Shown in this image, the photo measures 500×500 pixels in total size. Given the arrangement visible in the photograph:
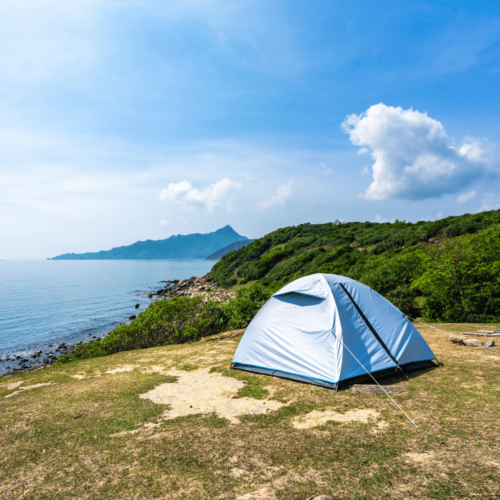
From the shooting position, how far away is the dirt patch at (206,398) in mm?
6254

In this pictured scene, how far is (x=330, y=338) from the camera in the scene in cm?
754

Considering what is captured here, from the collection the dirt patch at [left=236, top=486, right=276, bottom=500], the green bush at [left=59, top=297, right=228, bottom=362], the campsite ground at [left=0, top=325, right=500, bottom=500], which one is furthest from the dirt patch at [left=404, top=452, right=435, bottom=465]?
the green bush at [left=59, top=297, right=228, bottom=362]

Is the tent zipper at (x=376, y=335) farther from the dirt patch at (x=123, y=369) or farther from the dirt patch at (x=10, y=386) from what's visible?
the dirt patch at (x=10, y=386)

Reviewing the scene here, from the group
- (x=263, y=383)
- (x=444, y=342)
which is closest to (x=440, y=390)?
(x=263, y=383)

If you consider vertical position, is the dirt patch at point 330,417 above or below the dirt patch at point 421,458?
below

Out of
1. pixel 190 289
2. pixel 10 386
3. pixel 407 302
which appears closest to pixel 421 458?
pixel 10 386

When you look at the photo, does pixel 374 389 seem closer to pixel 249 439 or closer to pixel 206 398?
pixel 249 439

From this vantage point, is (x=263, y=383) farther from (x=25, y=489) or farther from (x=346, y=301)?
(x=25, y=489)

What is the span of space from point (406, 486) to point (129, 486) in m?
3.63

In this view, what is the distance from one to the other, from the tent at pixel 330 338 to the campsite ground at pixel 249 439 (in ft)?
1.38

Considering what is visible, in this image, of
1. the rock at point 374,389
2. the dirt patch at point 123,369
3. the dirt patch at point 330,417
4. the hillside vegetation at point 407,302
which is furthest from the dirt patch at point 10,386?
the rock at point 374,389

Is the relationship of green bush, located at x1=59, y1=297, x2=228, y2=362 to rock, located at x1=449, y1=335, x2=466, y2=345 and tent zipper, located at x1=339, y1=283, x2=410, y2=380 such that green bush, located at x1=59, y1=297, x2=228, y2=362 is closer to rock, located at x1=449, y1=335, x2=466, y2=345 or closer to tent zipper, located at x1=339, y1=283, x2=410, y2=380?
tent zipper, located at x1=339, y1=283, x2=410, y2=380

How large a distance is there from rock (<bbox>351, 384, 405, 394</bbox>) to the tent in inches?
10.8

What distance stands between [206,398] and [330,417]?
2.89 meters
